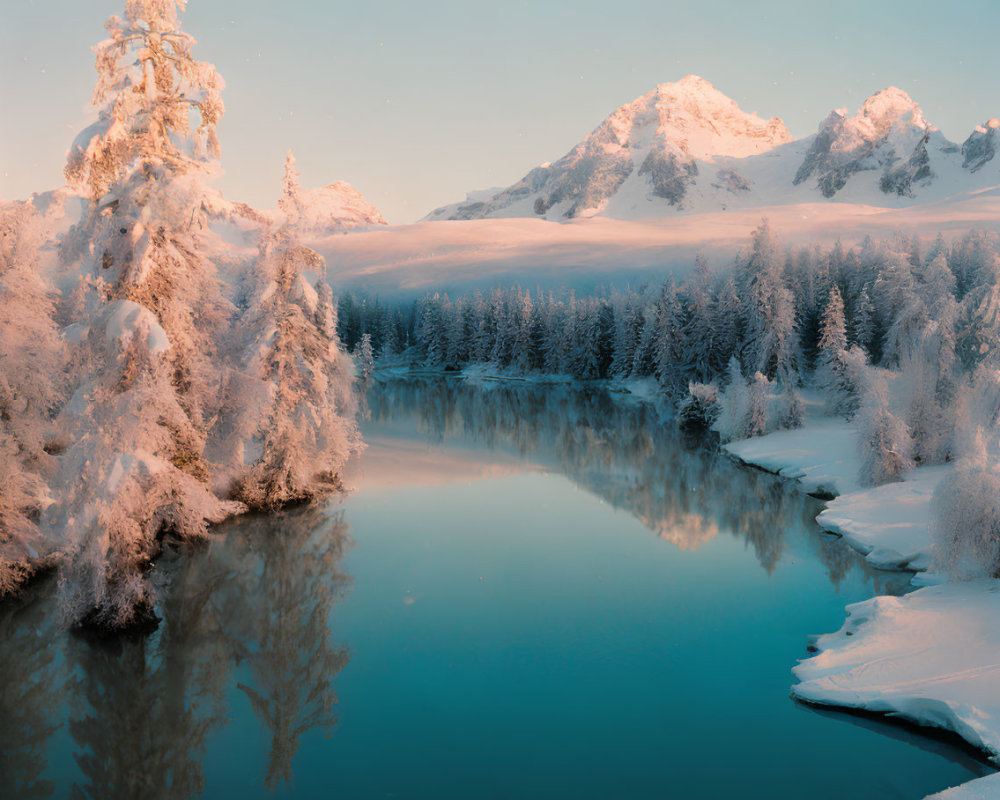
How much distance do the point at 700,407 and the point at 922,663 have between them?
41.1m

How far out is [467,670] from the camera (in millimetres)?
14383

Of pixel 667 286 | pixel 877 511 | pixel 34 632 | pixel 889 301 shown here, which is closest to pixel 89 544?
pixel 34 632

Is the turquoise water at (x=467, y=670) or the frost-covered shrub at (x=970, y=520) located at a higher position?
the frost-covered shrub at (x=970, y=520)

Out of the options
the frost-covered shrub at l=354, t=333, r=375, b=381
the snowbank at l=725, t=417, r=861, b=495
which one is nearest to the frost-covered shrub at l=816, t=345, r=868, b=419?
the snowbank at l=725, t=417, r=861, b=495

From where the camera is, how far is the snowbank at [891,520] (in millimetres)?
21094

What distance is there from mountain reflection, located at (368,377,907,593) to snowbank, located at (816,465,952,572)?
64 cm

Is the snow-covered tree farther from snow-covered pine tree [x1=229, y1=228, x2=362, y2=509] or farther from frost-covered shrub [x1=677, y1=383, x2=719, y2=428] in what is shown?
frost-covered shrub [x1=677, y1=383, x2=719, y2=428]

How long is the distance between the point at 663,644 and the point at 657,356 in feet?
184

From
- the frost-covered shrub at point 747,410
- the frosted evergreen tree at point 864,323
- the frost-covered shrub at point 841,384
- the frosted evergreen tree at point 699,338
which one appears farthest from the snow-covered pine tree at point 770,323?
the frosted evergreen tree at point 864,323

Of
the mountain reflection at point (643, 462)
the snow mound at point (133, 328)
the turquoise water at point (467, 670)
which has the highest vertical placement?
the snow mound at point (133, 328)

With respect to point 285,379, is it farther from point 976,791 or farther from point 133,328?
point 976,791

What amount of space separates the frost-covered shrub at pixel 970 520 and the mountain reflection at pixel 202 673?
16136 millimetres

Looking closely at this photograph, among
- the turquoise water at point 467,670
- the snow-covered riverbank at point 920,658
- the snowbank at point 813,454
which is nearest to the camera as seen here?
the turquoise water at point 467,670

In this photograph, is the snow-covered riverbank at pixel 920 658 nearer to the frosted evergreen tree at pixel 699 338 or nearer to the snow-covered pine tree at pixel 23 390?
the snow-covered pine tree at pixel 23 390
